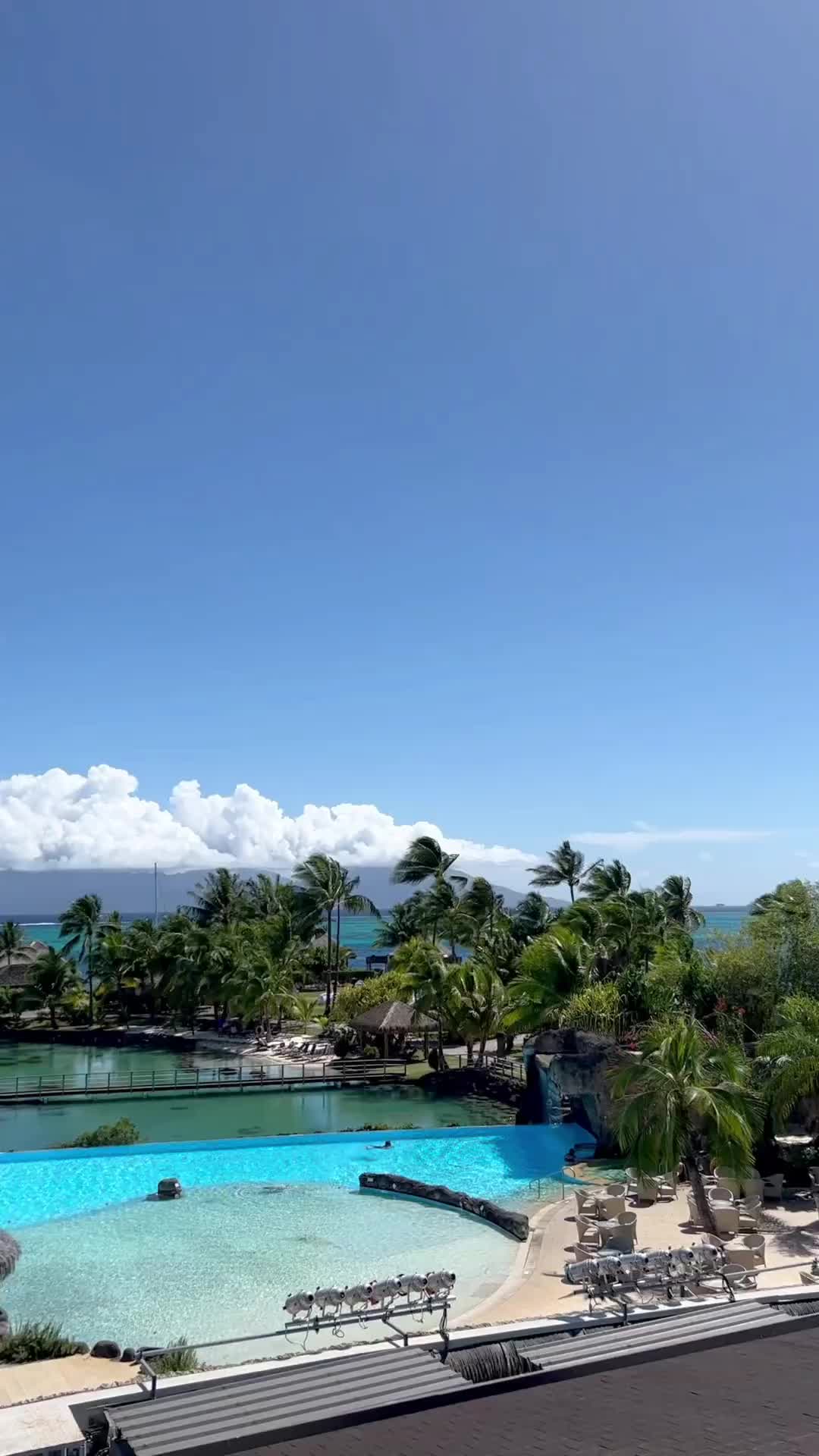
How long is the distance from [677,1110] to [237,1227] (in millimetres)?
10106

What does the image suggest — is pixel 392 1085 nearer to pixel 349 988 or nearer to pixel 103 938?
pixel 349 988

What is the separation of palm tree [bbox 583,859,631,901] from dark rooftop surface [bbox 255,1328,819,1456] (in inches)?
1618

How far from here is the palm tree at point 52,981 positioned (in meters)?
50.7

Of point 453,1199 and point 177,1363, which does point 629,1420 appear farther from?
point 453,1199

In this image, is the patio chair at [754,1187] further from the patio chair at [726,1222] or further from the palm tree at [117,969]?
the palm tree at [117,969]

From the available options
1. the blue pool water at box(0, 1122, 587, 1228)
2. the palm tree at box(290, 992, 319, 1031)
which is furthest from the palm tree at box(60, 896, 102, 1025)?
the blue pool water at box(0, 1122, 587, 1228)

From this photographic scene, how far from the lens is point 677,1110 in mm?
13234

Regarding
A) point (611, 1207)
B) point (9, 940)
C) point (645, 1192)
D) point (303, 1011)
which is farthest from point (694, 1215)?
point (9, 940)

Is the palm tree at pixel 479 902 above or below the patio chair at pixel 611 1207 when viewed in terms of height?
above

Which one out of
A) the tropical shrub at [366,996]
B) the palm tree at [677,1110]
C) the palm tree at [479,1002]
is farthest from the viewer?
the tropical shrub at [366,996]

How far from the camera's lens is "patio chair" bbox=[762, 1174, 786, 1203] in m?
17.8

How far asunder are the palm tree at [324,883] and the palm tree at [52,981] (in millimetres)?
13191

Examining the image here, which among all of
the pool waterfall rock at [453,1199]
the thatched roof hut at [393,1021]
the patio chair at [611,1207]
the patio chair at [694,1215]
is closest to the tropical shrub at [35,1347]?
A: the pool waterfall rock at [453,1199]

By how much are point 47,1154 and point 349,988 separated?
18709 millimetres
